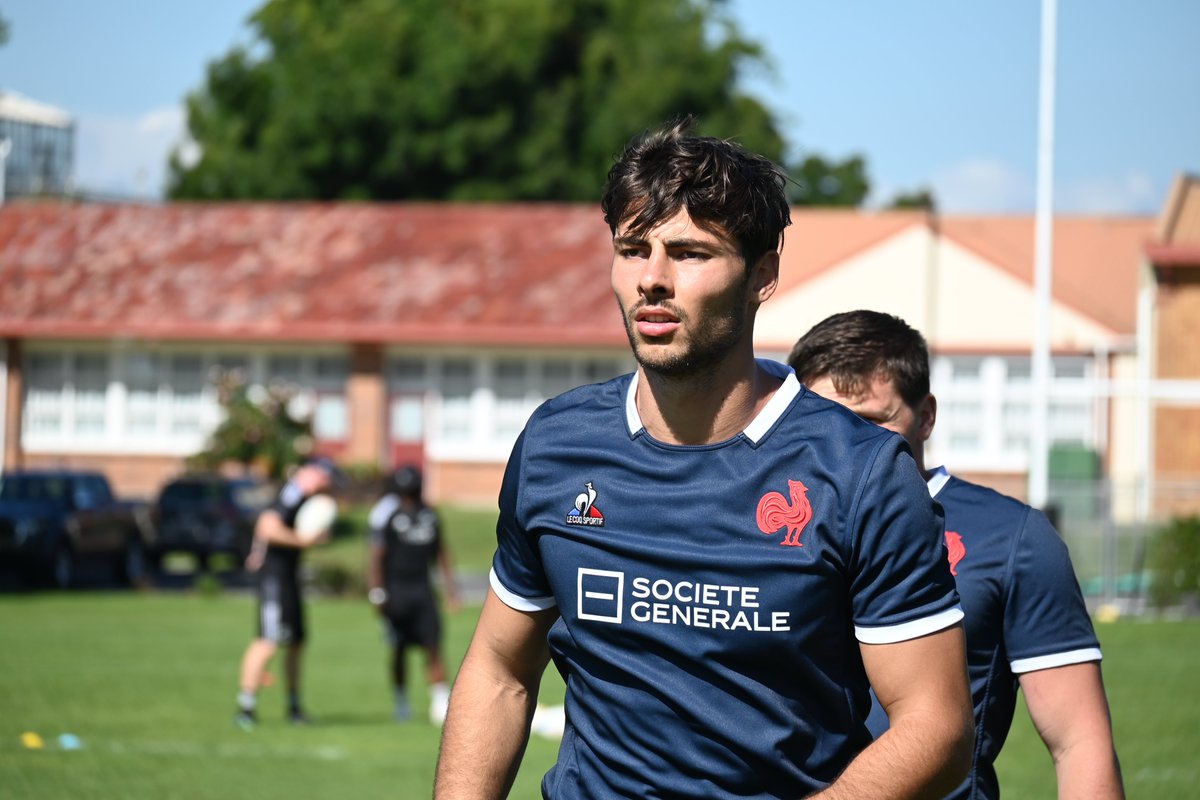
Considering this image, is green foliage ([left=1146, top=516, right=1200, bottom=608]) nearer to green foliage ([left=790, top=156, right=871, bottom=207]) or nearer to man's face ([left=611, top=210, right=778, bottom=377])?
man's face ([left=611, top=210, right=778, bottom=377])

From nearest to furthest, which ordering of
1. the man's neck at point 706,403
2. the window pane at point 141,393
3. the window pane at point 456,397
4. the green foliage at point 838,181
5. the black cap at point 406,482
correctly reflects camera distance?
the man's neck at point 706,403
the black cap at point 406,482
the window pane at point 456,397
the window pane at point 141,393
the green foliage at point 838,181

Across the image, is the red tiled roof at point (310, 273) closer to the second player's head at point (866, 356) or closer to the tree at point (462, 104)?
the tree at point (462, 104)

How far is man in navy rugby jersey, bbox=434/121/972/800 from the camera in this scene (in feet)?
9.83

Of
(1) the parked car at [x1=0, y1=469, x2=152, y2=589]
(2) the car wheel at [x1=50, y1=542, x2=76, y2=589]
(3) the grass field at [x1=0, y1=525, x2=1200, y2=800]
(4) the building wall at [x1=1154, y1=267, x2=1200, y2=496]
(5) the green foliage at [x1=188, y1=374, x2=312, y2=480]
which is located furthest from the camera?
(5) the green foliage at [x1=188, y1=374, x2=312, y2=480]

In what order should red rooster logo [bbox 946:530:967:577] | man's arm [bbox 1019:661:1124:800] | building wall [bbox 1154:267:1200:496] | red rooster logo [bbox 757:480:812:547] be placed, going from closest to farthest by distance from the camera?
1. red rooster logo [bbox 757:480:812:547]
2. man's arm [bbox 1019:661:1124:800]
3. red rooster logo [bbox 946:530:967:577]
4. building wall [bbox 1154:267:1200:496]

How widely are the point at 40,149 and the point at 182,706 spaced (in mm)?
69250

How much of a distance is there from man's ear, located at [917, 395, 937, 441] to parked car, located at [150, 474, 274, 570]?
2878cm

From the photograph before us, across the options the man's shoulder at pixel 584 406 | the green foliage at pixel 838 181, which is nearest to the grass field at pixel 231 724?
the man's shoulder at pixel 584 406

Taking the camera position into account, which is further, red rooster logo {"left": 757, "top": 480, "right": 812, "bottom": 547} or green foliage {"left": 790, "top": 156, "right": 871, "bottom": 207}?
green foliage {"left": 790, "top": 156, "right": 871, "bottom": 207}

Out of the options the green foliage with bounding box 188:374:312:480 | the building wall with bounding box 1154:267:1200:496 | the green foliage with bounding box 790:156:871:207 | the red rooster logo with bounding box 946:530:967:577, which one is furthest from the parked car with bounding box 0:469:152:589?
the green foliage with bounding box 790:156:871:207

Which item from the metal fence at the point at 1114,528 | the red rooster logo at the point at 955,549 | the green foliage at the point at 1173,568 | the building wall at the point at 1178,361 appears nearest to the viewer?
the red rooster logo at the point at 955,549

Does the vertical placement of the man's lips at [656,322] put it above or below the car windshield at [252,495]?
above

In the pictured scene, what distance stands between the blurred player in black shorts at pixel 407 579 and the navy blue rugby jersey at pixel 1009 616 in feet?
36.3

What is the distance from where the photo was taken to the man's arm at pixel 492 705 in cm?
344
